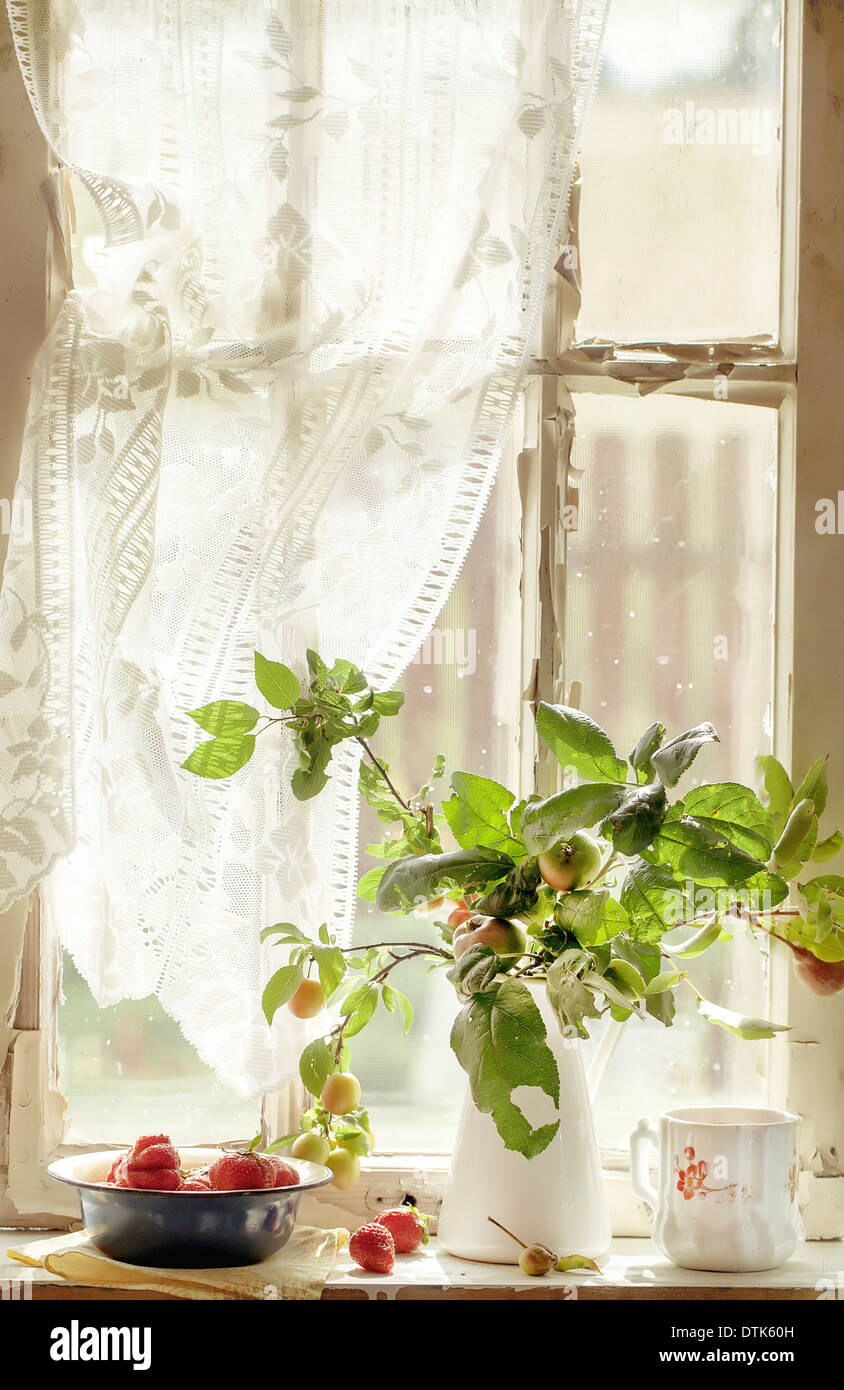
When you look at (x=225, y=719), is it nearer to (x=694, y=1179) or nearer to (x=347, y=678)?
(x=347, y=678)

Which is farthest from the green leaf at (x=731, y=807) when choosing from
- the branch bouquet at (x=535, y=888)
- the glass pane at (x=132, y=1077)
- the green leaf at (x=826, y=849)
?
the glass pane at (x=132, y=1077)

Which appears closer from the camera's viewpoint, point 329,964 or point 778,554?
point 329,964

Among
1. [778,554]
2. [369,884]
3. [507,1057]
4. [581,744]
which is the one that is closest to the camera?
[507,1057]

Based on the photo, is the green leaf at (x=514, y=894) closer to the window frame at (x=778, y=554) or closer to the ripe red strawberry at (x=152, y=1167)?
the window frame at (x=778, y=554)

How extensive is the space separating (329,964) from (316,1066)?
9 cm

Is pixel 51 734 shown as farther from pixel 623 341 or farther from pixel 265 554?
pixel 623 341

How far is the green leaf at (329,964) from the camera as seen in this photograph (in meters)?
1.04

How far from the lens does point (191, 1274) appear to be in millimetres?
969

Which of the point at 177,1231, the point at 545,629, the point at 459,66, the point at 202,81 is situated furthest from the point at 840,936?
the point at 202,81

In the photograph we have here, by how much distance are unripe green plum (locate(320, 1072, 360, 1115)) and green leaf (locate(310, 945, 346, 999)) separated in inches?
3.3

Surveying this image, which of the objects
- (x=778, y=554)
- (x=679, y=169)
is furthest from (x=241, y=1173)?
(x=679, y=169)

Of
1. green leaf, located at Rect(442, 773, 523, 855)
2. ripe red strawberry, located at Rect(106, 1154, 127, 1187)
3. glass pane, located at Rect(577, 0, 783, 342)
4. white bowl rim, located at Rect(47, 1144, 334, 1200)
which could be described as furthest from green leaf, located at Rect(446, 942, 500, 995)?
glass pane, located at Rect(577, 0, 783, 342)

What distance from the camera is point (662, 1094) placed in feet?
3.99

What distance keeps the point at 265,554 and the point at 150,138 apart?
0.41m
